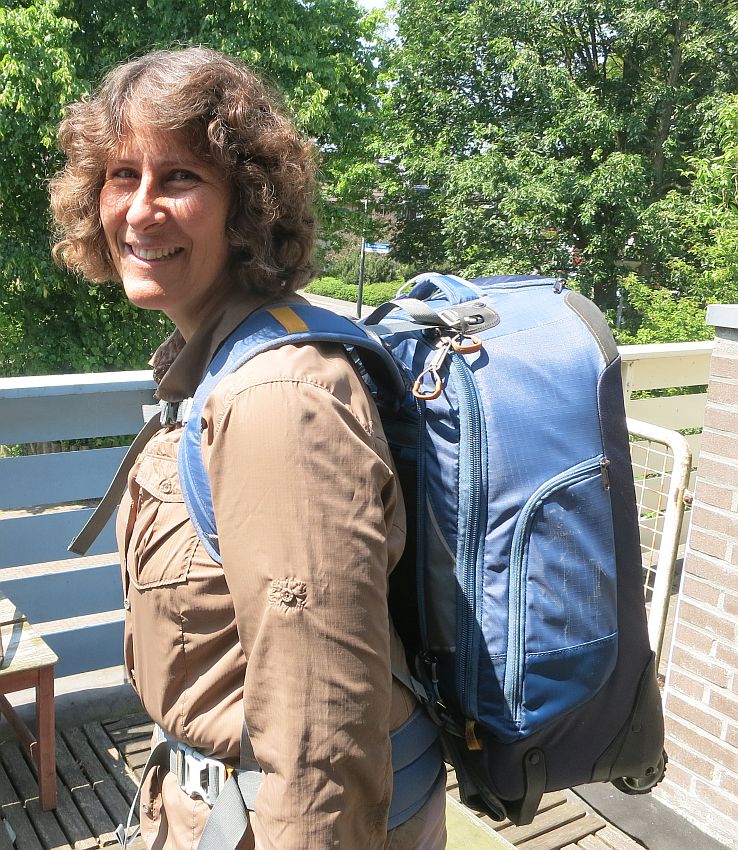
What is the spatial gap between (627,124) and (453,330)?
2160 centimetres

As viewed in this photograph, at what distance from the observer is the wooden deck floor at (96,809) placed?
2.58m

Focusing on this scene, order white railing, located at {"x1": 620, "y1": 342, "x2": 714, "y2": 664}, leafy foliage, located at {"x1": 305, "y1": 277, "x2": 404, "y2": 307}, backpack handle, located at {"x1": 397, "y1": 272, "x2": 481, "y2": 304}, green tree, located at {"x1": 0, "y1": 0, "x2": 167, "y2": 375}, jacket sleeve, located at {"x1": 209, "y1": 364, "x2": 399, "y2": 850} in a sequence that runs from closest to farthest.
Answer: jacket sleeve, located at {"x1": 209, "y1": 364, "x2": 399, "y2": 850}
backpack handle, located at {"x1": 397, "y1": 272, "x2": 481, "y2": 304}
white railing, located at {"x1": 620, "y1": 342, "x2": 714, "y2": 664}
green tree, located at {"x1": 0, "y1": 0, "x2": 167, "y2": 375}
leafy foliage, located at {"x1": 305, "y1": 277, "x2": 404, "y2": 307}

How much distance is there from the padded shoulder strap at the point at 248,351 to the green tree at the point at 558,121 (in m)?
19.3

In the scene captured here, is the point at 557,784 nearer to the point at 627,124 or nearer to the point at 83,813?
the point at 83,813

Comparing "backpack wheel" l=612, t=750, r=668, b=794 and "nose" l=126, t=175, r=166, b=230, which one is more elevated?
"nose" l=126, t=175, r=166, b=230

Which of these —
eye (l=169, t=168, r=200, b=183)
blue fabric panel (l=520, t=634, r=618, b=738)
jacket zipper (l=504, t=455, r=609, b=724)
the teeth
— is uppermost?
eye (l=169, t=168, r=200, b=183)

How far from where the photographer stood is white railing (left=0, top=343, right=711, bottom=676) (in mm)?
2850

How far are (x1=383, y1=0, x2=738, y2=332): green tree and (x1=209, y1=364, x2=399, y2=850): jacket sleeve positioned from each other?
1949 cm

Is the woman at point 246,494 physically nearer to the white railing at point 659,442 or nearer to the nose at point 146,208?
the nose at point 146,208

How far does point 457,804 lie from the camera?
8.12 feet

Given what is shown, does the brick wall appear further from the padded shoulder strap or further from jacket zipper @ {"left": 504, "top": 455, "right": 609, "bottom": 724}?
the padded shoulder strap

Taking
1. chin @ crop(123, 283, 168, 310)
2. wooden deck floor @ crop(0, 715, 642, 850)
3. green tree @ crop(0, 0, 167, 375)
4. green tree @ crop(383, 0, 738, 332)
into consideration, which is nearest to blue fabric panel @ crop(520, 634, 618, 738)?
chin @ crop(123, 283, 168, 310)

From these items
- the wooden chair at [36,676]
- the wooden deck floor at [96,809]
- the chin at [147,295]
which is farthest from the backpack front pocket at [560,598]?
the wooden chair at [36,676]

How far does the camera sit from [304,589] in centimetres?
92
